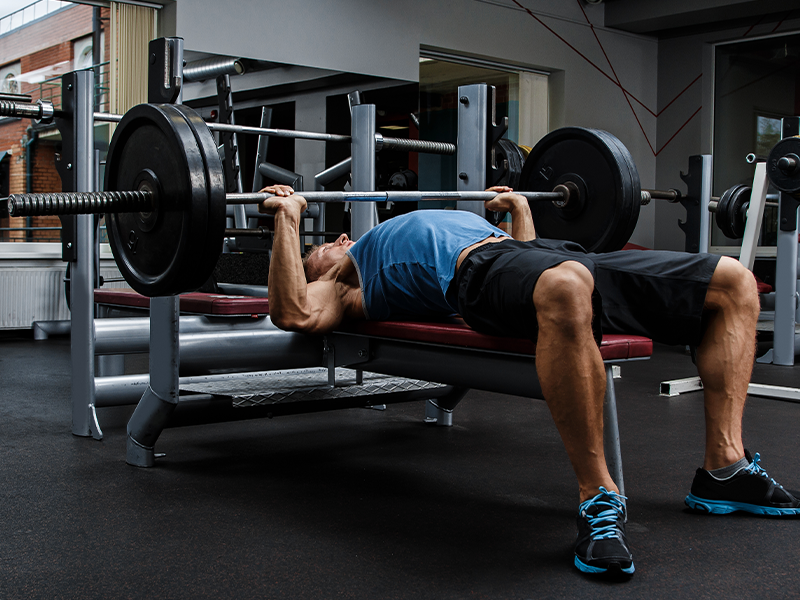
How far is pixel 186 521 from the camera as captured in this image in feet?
5.59

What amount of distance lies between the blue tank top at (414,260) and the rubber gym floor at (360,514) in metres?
0.45

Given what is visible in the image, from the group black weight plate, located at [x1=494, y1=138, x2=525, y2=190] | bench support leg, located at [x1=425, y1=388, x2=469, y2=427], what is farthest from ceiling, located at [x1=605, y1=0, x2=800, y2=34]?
bench support leg, located at [x1=425, y1=388, x2=469, y2=427]

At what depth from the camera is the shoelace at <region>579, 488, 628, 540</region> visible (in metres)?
1.46

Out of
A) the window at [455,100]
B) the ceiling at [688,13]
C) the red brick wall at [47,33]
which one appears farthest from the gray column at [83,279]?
the ceiling at [688,13]

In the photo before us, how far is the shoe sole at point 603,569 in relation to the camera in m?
1.39

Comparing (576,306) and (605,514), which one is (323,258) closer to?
(576,306)

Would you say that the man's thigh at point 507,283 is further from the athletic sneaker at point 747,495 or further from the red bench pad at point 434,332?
the athletic sneaker at point 747,495

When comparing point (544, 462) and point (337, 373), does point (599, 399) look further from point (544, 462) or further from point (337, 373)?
point (337, 373)

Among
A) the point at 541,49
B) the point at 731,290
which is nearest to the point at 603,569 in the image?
the point at 731,290

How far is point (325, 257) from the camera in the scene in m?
2.26

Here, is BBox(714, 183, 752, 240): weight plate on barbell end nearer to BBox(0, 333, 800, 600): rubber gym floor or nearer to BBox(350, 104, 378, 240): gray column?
BBox(0, 333, 800, 600): rubber gym floor

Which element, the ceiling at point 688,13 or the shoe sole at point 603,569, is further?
the ceiling at point 688,13

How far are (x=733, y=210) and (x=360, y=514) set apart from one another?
3142 mm

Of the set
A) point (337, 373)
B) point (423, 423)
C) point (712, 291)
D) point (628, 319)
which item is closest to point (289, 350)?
point (337, 373)
